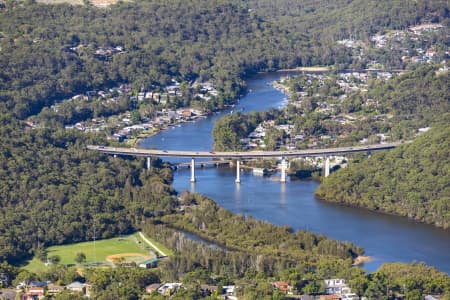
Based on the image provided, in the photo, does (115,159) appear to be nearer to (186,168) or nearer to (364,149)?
(186,168)

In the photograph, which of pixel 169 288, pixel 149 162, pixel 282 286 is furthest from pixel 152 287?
pixel 149 162

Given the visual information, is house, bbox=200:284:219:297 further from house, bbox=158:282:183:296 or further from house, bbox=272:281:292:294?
house, bbox=272:281:292:294

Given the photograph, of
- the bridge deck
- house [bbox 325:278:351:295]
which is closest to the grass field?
house [bbox 325:278:351:295]

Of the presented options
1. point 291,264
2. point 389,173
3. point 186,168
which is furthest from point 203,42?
point 291,264

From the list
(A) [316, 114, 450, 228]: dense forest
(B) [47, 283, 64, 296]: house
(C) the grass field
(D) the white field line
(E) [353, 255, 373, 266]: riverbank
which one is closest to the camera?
(B) [47, 283, 64, 296]: house

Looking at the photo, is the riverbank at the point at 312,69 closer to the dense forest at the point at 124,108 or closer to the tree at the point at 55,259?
the dense forest at the point at 124,108

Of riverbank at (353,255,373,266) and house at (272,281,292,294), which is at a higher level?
house at (272,281,292,294)
